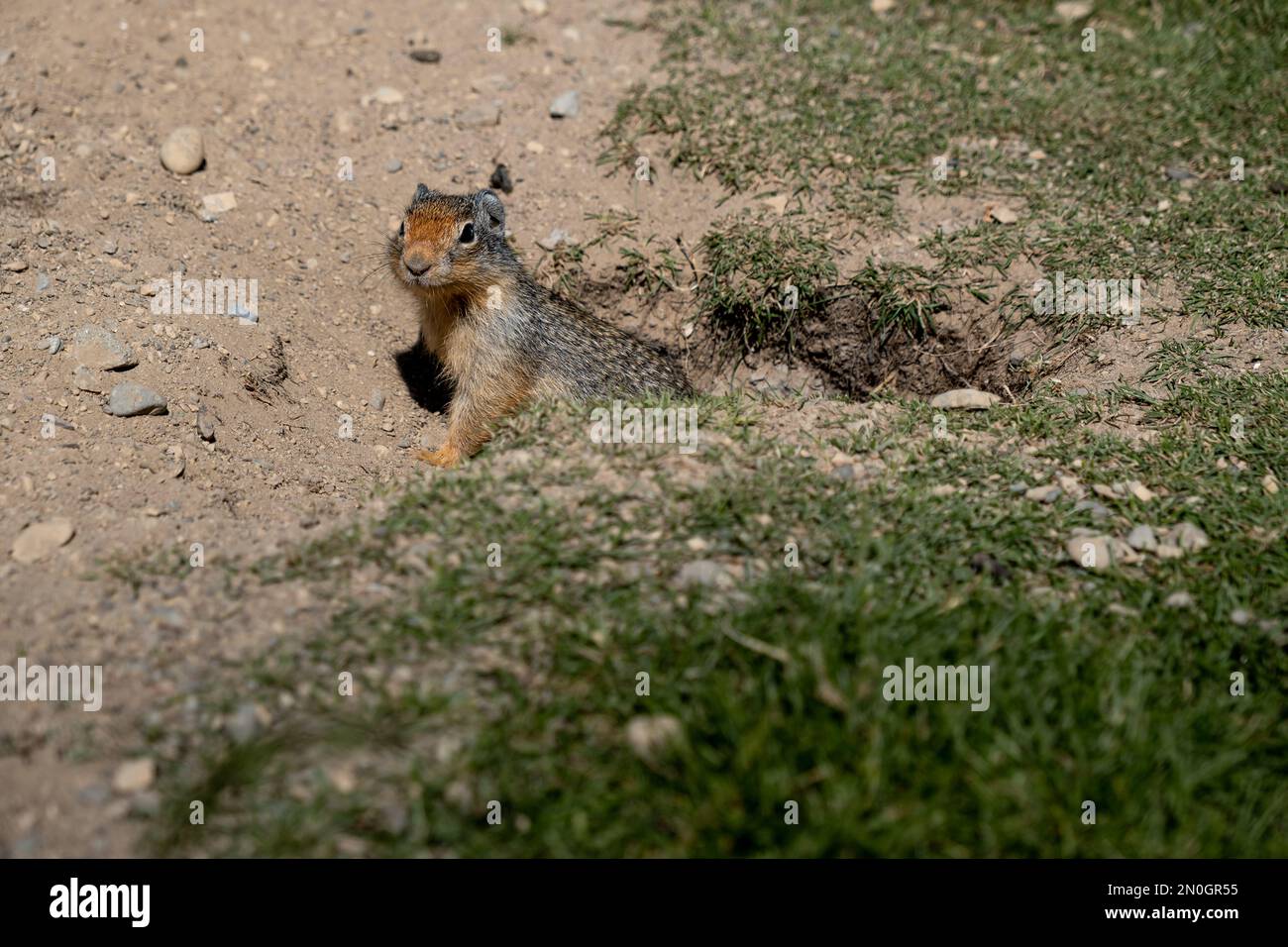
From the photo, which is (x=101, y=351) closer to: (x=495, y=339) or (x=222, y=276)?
(x=222, y=276)

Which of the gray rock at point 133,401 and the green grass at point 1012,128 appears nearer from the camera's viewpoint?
the gray rock at point 133,401

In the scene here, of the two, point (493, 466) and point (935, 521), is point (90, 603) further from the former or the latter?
point (935, 521)

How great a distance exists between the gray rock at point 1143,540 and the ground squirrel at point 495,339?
9.89ft

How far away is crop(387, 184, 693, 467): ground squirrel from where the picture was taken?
602 centimetres

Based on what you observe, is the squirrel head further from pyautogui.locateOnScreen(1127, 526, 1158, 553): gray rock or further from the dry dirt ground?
pyautogui.locateOnScreen(1127, 526, 1158, 553): gray rock

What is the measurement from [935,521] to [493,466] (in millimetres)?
2023

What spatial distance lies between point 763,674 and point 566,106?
19.0ft

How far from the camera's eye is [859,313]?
6652 millimetres

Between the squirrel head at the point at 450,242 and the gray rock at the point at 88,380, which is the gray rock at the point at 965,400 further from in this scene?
the gray rock at the point at 88,380

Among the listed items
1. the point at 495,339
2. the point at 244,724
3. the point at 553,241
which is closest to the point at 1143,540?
the point at 244,724

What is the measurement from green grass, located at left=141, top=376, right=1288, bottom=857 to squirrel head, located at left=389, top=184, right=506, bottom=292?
1.53 meters

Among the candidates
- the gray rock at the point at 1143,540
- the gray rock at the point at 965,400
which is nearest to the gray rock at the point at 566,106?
the gray rock at the point at 965,400

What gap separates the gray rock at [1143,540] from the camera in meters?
4.25

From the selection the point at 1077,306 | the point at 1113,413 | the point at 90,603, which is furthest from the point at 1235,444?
the point at 90,603
